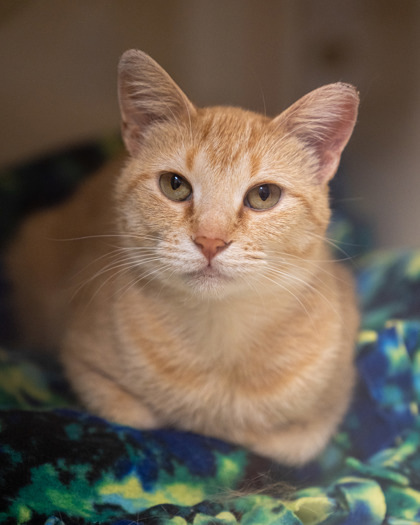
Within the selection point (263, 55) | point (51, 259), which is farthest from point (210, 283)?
point (51, 259)

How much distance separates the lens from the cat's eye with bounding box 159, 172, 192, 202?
1.25 metres

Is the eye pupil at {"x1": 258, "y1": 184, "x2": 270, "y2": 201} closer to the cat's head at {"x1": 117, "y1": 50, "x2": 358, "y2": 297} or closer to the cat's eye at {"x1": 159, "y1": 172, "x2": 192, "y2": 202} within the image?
the cat's head at {"x1": 117, "y1": 50, "x2": 358, "y2": 297}

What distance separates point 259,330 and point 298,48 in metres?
0.74

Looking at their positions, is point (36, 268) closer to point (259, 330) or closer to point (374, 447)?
point (259, 330)

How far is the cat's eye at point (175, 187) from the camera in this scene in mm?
1253


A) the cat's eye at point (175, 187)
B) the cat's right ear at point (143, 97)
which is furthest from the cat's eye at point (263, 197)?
the cat's right ear at point (143, 97)

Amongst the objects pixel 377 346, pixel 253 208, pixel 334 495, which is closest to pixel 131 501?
pixel 334 495

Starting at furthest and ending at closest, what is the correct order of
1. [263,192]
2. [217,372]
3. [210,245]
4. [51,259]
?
[51,259]
[217,372]
[263,192]
[210,245]

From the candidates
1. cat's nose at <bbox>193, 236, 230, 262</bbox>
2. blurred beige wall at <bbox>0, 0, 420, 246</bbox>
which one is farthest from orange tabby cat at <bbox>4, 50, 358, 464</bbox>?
blurred beige wall at <bbox>0, 0, 420, 246</bbox>

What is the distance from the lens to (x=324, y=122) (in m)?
1.26

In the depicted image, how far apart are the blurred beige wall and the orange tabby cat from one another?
125mm

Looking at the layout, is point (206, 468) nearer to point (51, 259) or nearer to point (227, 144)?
point (227, 144)

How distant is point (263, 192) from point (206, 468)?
63 centimetres

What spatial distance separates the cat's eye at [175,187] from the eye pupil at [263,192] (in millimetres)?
155
